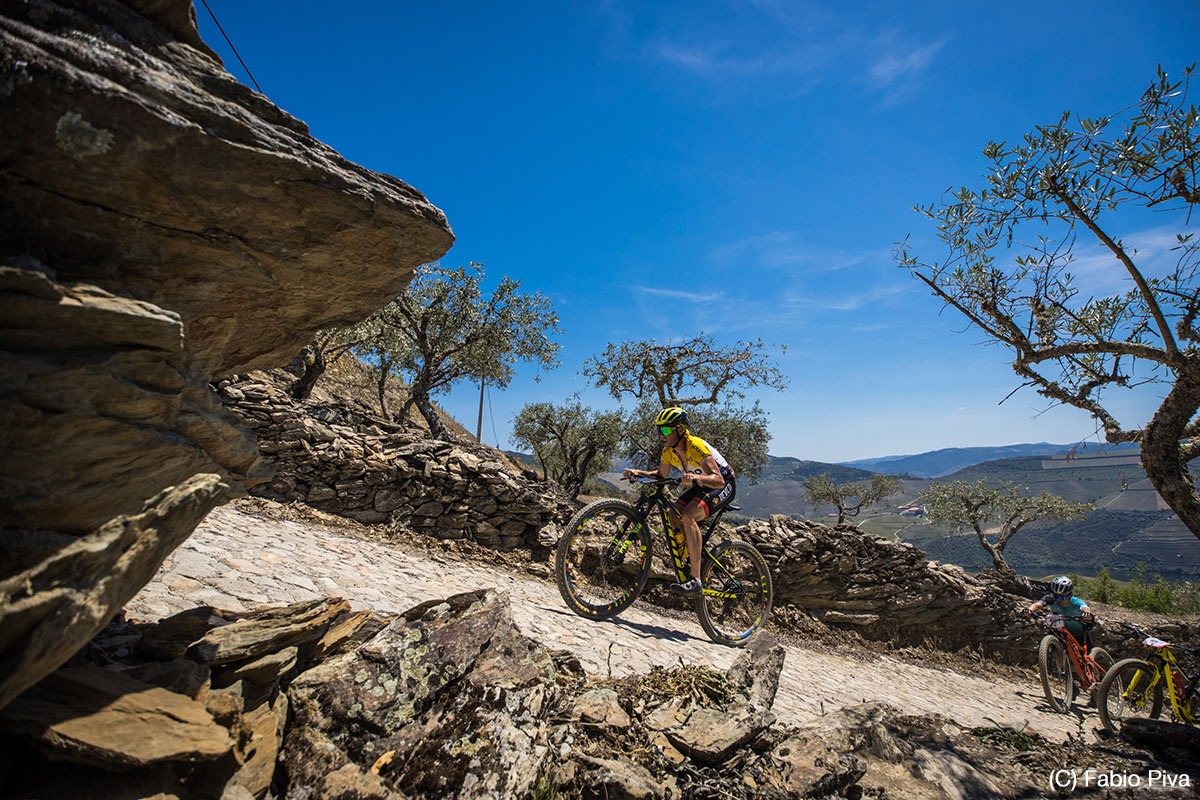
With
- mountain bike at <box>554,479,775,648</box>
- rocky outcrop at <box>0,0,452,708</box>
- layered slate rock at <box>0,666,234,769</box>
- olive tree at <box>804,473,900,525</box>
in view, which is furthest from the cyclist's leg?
olive tree at <box>804,473,900,525</box>

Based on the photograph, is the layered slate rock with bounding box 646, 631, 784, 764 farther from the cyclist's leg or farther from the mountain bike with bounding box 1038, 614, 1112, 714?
the mountain bike with bounding box 1038, 614, 1112, 714

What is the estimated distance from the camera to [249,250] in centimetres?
318

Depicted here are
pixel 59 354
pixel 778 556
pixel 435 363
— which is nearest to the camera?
pixel 59 354

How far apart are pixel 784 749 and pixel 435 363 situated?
20508mm

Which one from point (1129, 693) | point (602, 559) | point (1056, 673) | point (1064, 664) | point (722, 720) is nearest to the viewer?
point (722, 720)

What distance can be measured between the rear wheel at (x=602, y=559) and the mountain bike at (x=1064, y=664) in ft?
29.3

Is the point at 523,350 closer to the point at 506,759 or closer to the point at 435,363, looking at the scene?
the point at 435,363

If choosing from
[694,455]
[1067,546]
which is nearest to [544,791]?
[694,455]

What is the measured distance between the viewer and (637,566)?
8.55 meters

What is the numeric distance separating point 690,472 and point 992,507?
33.3 m

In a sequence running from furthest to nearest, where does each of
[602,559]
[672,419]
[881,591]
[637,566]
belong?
[881,591], [637,566], [602,559], [672,419]

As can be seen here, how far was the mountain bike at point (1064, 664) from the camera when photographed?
33.0 feet

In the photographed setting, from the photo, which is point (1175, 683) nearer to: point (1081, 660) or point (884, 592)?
point (1081, 660)

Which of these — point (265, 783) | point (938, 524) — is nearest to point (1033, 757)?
point (265, 783)
